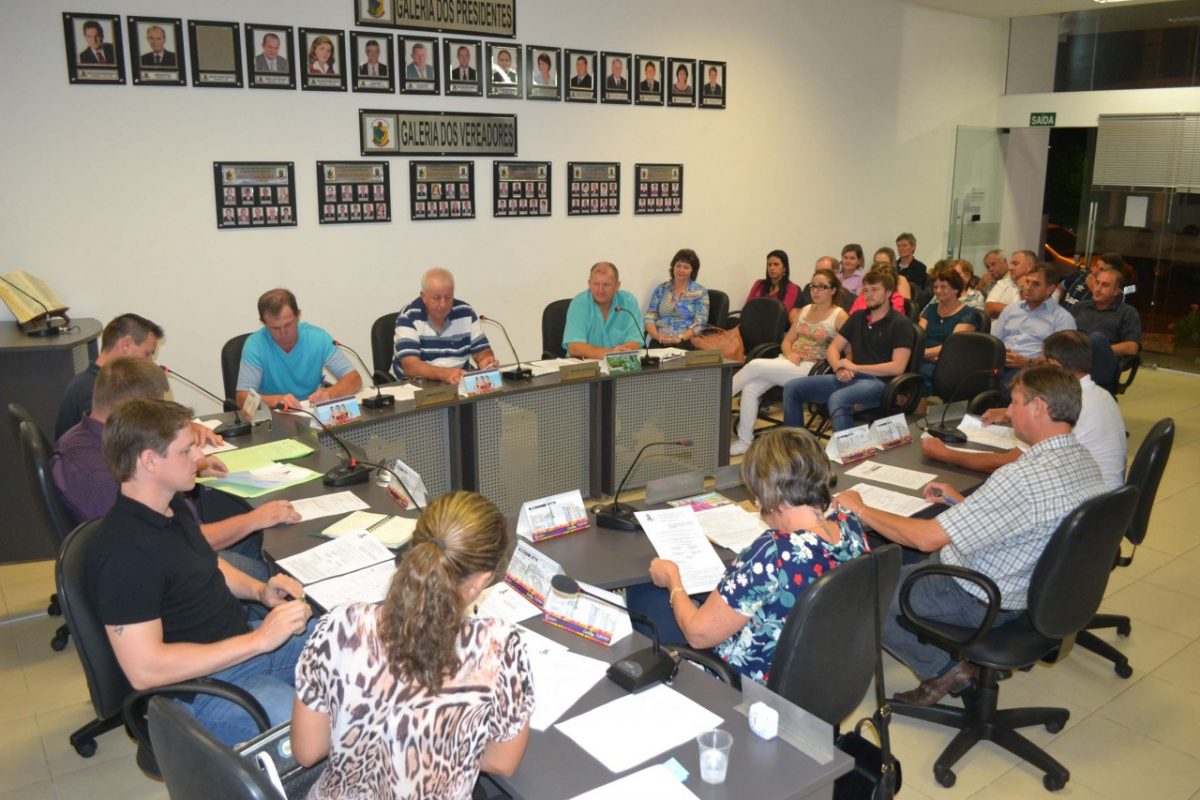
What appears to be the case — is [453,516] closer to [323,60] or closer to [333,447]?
[333,447]

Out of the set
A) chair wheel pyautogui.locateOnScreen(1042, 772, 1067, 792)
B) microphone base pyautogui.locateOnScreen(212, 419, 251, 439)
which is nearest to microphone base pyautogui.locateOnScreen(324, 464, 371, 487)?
microphone base pyautogui.locateOnScreen(212, 419, 251, 439)

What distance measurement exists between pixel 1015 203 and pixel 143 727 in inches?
398

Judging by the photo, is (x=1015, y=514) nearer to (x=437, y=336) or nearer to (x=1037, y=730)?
(x=1037, y=730)

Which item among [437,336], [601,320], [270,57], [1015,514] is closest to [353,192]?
[270,57]

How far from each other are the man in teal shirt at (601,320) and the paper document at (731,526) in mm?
2439

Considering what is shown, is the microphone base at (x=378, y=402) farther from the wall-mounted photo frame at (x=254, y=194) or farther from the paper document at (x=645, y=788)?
the paper document at (x=645, y=788)

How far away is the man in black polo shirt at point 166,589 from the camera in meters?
2.00

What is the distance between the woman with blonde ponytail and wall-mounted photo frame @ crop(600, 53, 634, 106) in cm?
561

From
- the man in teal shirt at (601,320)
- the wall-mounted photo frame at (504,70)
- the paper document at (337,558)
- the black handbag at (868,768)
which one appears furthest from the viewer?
the wall-mounted photo frame at (504,70)

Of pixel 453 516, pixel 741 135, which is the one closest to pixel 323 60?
pixel 741 135

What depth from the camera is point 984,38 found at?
9352 millimetres

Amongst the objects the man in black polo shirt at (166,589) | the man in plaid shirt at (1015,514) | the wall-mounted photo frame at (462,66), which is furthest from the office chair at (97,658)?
the wall-mounted photo frame at (462,66)

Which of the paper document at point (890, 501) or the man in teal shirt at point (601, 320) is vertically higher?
the man in teal shirt at point (601, 320)

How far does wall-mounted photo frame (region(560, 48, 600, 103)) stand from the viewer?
254 inches
